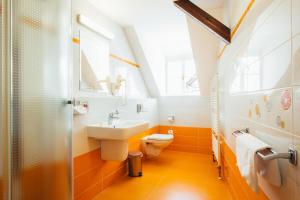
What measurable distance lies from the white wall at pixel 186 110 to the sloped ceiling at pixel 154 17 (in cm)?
111

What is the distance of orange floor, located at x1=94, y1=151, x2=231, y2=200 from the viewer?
2.06 meters

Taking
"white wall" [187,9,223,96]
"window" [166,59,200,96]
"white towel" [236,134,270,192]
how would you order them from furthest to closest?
1. "window" [166,59,200,96]
2. "white wall" [187,9,223,96]
3. "white towel" [236,134,270,192]

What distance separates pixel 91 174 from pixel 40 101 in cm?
121

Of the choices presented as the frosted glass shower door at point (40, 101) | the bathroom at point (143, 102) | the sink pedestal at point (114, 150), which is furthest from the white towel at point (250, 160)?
the sink pedestal at point (114, 150)

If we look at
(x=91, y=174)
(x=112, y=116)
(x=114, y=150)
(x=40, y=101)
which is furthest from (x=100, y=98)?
(x=40, y=101)

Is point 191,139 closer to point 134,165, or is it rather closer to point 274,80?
point 134,165

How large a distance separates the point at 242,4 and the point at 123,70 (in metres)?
1.97

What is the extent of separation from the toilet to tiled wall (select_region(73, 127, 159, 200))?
746 mm

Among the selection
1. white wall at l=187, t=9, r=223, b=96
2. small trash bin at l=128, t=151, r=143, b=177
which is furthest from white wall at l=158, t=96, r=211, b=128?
small trash bin at l=128, t=151, r=143, b=177

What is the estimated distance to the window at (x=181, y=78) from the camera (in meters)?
4.23

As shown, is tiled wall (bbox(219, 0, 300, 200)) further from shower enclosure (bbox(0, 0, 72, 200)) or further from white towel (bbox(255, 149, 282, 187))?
shower enclosure (bbox(0, 0, 72, 200))

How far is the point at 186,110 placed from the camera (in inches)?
152

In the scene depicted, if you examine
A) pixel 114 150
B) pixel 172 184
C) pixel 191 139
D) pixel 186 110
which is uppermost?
pixel 186 110

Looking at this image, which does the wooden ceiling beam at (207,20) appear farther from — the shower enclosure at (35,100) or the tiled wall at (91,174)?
the tiled wall at (91,174)
